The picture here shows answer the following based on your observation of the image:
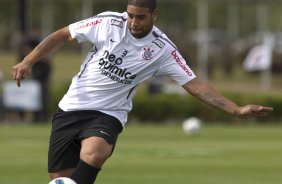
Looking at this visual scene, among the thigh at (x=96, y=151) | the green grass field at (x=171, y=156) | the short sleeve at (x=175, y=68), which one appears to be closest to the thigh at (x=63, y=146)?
the thigh at (x=96, y=151)

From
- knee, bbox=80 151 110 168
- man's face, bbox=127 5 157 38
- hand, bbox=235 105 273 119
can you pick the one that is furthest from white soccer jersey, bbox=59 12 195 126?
hand, bbox=235 105 273 119

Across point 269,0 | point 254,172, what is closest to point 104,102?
point 254,172

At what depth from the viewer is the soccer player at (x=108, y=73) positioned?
33.3 ft

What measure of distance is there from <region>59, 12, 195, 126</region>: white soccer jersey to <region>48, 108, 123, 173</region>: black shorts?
0.07 m

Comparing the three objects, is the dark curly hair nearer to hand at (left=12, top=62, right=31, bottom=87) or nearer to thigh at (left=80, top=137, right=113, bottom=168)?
→ hand at (left=12, top=62, right=31, bottom=87)

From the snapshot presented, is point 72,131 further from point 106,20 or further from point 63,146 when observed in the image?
point 106,20

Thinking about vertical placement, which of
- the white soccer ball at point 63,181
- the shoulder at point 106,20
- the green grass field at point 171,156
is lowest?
the green grass field at point 171,156

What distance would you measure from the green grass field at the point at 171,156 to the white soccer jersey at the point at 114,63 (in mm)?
5697

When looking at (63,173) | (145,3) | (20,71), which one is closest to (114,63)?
(145,3)

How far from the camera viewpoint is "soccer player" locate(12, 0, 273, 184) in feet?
33.3

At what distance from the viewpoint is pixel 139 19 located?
33.1 ft

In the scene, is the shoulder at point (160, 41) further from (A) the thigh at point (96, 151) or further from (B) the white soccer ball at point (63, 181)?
(B) the white soccer ball at point (63, 181)

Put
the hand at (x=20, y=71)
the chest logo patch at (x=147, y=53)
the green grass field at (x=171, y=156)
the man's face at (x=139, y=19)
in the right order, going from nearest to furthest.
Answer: the man's face at (x=139, y=19), the hand at (x=20, y=71), the chest logo patch at (x=147, y=53), the green grass field at (x=171, y=156)

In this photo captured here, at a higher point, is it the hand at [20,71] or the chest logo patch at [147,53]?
the chest logo patch at [147,53]
